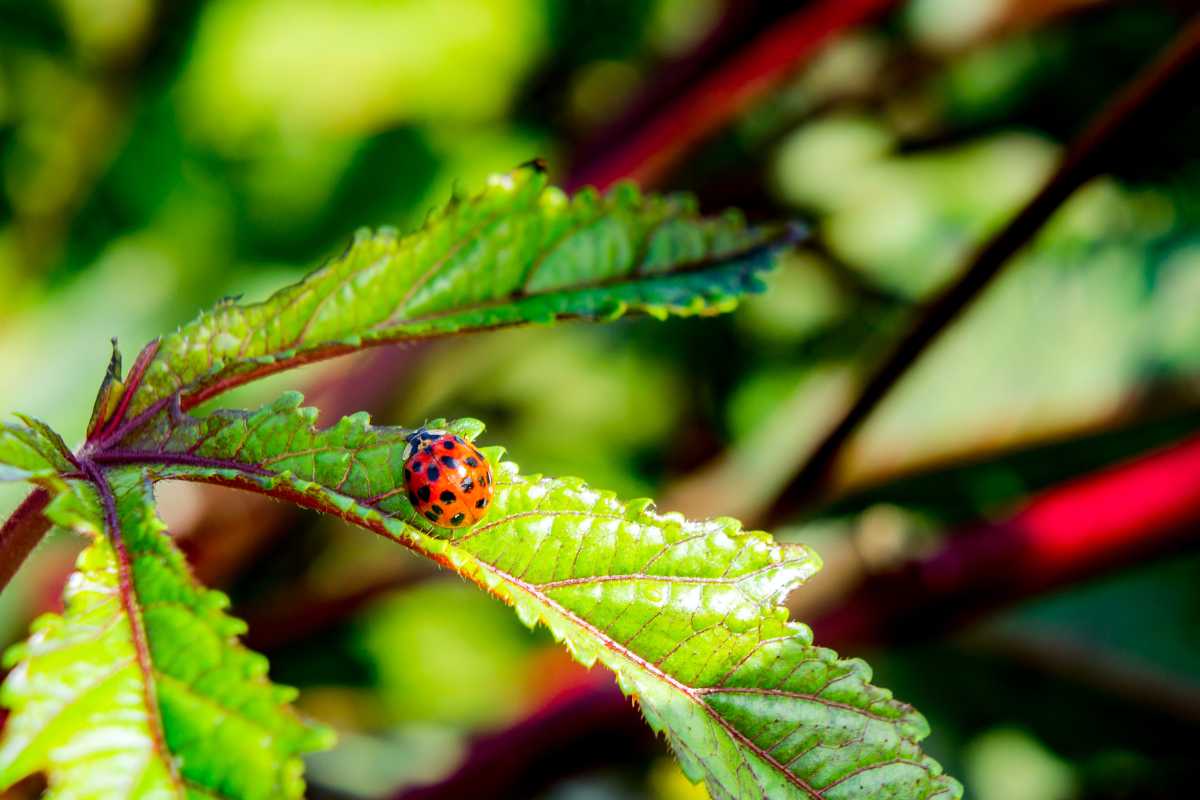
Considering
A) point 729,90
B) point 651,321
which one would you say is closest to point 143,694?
point 729,90

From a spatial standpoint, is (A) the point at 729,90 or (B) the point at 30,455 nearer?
(B) the point at 30,455

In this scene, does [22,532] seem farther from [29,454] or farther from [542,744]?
[542,744]

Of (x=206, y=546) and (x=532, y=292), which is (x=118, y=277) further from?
(x=532, y=292)

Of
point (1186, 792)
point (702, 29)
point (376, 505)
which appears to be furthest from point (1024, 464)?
point (376, 505)

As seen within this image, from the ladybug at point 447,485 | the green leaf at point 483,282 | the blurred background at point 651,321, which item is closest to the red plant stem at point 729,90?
the blurred background at point 651,321

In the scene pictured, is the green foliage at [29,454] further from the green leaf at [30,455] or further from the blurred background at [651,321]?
the blurred background at [651,321]

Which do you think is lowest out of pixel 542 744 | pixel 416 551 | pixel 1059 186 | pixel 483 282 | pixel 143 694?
pixel 143 694
